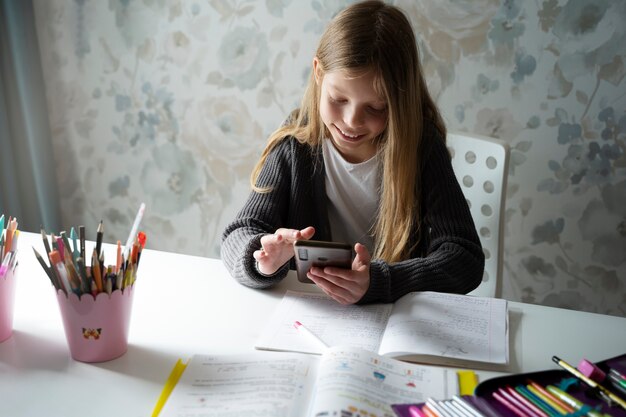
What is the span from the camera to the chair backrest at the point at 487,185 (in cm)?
142

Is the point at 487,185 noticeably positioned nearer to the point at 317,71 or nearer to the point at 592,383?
the point at 317,71

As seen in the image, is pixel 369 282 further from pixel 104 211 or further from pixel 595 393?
pixel 104 211

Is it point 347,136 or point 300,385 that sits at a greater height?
point 347,136

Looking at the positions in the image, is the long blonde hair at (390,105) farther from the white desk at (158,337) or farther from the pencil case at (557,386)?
the pencil case at (557,386)

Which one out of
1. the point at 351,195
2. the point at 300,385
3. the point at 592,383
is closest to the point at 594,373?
the point at 592,383

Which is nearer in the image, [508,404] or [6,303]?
[508,404]

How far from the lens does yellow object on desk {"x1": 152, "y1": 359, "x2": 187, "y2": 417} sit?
776 mm

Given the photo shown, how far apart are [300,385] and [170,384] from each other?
16cm

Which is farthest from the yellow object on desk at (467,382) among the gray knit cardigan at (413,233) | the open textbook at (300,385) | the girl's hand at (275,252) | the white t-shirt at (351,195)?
the white t-shirt at (351,195)

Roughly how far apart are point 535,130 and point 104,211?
1472 millimetres

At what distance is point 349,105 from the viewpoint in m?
1.21

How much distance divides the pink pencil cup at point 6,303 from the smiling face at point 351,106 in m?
0.62

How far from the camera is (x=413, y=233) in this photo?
136cm

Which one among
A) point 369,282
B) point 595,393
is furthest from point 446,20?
point 595,393
